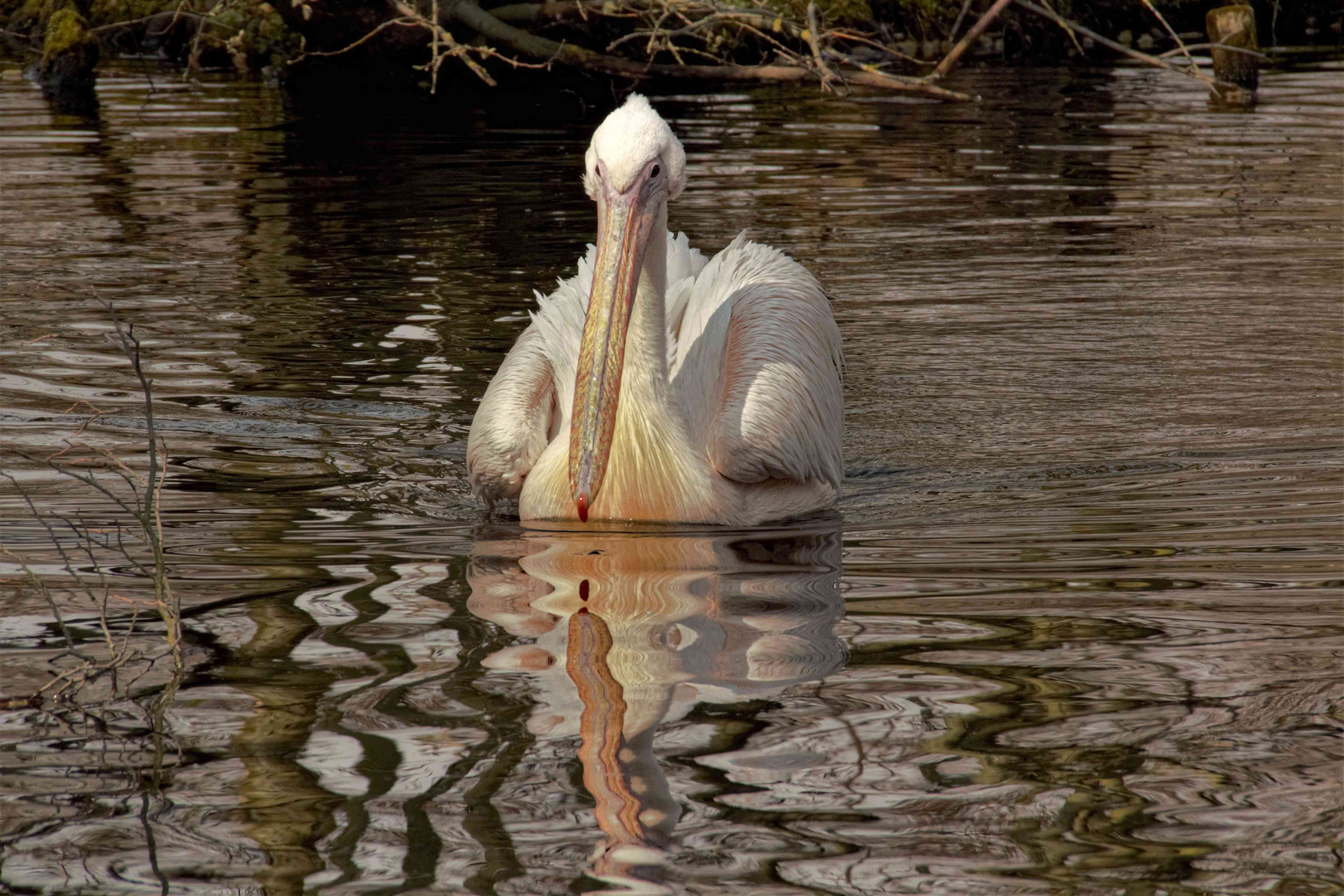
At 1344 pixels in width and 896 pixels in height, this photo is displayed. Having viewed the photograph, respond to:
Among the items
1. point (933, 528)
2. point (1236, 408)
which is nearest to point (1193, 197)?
point (1236, 408)

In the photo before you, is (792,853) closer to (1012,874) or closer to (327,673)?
(1012,874)

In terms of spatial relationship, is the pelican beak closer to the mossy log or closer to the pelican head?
the pelican head

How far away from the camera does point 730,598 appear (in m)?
3.72

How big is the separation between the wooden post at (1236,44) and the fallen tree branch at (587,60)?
12.5 feet

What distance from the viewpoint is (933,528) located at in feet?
14.2

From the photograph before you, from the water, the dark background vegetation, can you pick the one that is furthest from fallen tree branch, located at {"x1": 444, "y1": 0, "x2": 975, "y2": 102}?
the water

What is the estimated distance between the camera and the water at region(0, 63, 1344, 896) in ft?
8.26

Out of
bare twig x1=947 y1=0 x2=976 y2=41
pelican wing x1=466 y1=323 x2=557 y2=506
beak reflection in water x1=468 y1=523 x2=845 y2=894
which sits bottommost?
beak reflection in water x1=468 y1=523 x2=845 y2=894

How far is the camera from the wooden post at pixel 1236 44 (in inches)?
583

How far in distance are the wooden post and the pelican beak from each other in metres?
12.0

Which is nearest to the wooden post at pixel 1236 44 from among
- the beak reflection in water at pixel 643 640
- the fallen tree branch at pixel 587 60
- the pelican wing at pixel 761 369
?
the fallen tree branch at pixel 587 60

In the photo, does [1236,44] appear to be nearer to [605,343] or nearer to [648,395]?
[648,395]

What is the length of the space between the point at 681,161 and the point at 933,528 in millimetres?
1185

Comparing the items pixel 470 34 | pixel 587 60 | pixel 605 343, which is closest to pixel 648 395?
pixel 605 343
